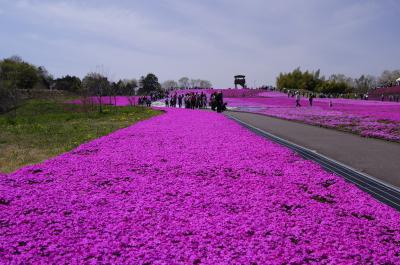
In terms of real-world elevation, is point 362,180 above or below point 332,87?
below

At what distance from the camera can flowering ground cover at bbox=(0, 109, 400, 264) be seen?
4.36 meters

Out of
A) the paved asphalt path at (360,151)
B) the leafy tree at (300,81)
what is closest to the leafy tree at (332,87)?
the leafy tree at (300,81)

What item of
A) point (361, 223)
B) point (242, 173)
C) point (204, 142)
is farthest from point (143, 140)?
point (361, 223)

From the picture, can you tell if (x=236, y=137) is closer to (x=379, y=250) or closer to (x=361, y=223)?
(x=361, y=223)

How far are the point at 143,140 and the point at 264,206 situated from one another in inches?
353

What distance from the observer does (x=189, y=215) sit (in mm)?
5641

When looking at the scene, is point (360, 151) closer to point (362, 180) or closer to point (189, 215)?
point (362, 180)

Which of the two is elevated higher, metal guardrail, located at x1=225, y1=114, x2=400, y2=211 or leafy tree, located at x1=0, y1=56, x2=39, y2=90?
leafy tree, located at x1=0, y1=56, x2=39, y2=90

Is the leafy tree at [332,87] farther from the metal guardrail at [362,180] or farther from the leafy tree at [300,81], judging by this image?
the metal guardrail at [362,180]

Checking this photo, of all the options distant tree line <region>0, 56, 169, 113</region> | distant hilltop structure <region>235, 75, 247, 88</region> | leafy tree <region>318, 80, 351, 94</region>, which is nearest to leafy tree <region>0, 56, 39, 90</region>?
distant tree line <region>0, 56, 169, 113</region>

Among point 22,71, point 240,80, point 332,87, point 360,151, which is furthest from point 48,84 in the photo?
point 360,151

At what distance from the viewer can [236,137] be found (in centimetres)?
1559

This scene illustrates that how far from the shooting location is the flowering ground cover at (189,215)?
4363 millimetres

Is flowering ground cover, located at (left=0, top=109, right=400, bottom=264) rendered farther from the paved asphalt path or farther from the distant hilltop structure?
the distant hilltop structure
